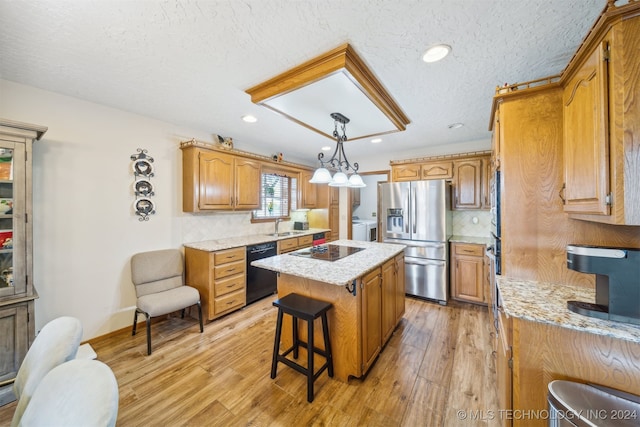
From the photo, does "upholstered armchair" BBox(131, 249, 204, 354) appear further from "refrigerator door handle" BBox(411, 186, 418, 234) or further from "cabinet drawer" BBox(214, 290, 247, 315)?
"refrigerator door handle" BBox(411, 186, 418, 234)

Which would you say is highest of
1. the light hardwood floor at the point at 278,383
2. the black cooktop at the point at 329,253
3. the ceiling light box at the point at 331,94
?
the ceiling light box at the point at 331,94

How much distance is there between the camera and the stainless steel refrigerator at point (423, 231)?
11.2 feet

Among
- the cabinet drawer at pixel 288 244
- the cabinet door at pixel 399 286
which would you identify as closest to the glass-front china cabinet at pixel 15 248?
the cabinet drawer at pixel 288 244

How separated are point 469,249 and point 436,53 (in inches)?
107

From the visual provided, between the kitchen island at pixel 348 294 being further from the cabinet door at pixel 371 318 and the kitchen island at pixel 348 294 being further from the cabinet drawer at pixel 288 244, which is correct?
the cabinet drawer at pixel 288 244

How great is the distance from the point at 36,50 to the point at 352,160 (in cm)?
451

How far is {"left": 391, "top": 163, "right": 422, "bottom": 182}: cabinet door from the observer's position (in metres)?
3.95

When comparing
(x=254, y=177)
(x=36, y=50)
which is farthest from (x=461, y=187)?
(x=36, y=50)

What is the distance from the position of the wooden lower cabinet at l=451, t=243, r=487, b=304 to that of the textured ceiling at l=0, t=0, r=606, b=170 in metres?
1.98

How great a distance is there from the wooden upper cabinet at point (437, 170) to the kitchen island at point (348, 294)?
1975 mm

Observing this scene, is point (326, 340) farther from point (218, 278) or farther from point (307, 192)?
point (307, 192)

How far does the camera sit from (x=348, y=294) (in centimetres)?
186

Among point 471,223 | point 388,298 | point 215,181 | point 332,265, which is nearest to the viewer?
point 332,265

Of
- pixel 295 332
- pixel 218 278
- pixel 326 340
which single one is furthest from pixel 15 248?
pixel 326 340
